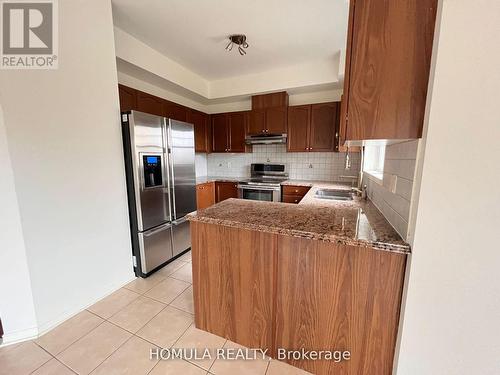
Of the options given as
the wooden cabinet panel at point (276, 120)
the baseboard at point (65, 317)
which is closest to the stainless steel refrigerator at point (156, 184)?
the baseboard at point (65, 317)

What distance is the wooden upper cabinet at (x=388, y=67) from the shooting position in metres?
0.86

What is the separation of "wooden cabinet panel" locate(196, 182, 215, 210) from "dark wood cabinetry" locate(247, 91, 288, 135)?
4.28ft

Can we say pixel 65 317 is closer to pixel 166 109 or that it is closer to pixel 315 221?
pixel 315 221

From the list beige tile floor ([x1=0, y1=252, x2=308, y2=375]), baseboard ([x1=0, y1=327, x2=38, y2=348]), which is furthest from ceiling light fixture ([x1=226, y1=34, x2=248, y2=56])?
baseboard ([x1=0, y1=327, x2=38, y2=348])

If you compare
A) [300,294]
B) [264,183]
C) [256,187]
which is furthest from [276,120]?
[300,294]

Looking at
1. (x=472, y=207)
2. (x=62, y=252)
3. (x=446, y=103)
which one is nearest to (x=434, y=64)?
(x=446, y=103)

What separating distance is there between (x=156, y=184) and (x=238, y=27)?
202cm

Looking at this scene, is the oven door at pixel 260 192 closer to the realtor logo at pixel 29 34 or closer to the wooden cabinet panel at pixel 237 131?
the wooden cabinet panel at pixel 237 131

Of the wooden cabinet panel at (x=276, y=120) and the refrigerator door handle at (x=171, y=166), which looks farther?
the wooden cabinet panel at (x=276, y=120)

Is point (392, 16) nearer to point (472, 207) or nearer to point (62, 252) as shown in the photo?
point (472, 207)

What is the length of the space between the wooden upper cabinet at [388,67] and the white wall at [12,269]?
2.16 meters

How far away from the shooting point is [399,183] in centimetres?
115

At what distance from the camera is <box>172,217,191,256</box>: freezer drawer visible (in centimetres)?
269

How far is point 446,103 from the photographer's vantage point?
79cm
